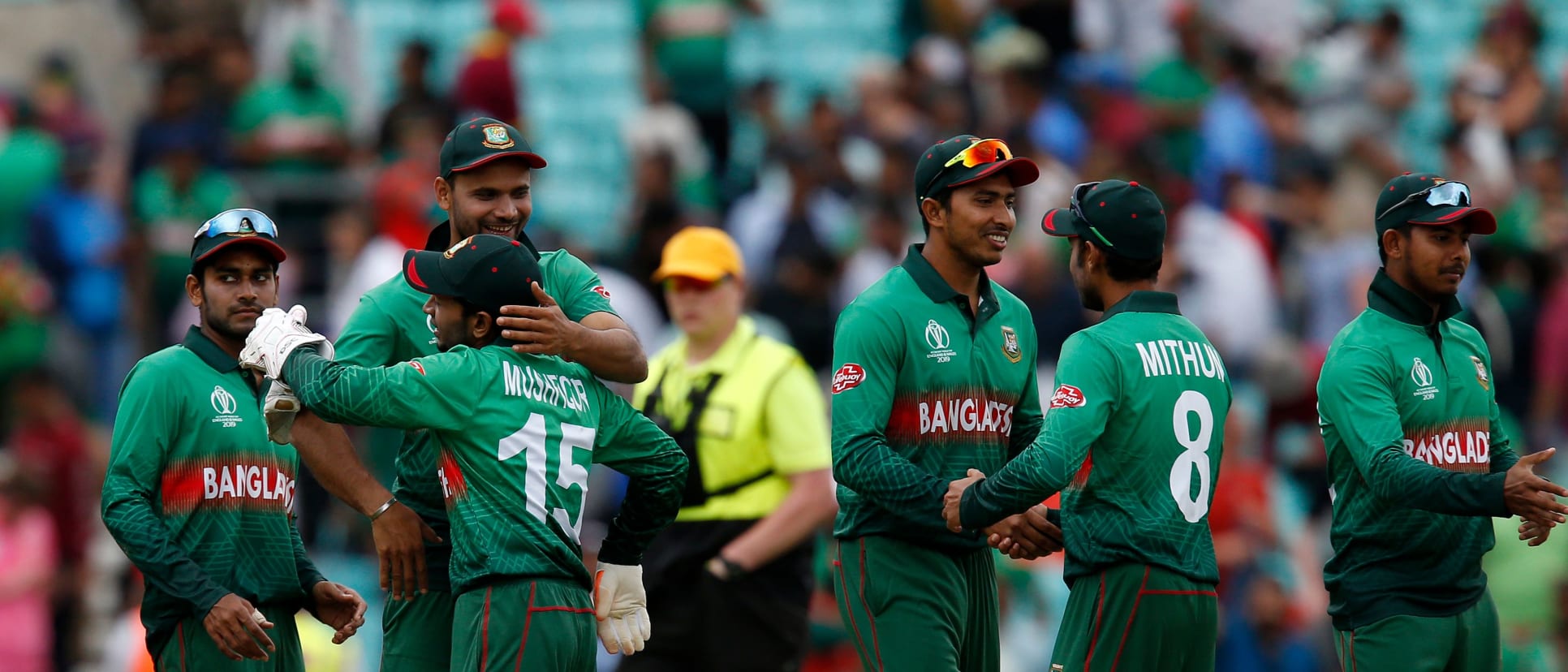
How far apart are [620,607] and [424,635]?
0.67 metres

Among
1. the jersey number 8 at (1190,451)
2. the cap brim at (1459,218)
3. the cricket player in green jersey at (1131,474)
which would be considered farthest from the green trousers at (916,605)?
the cap brim at (1459,218)

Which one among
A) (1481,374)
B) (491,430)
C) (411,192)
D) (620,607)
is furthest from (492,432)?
(411,192)

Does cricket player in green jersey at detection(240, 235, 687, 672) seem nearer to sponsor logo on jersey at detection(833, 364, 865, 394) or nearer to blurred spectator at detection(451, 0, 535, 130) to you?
sponsor logo on jersey at detection(833, 364, 865, 394)

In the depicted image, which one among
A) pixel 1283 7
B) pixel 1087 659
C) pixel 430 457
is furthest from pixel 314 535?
pixel 1283 7

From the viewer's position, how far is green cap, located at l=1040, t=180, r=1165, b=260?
682 cm

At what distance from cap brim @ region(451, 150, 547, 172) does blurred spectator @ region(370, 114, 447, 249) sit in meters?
6.46

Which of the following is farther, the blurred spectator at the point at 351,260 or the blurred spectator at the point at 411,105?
the blurred spectator at the point at 411,105

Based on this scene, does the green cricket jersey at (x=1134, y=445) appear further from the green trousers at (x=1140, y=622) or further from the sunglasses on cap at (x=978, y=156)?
the sunglasses on cap at (x=978, y=156)

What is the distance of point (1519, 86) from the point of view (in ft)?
55.0

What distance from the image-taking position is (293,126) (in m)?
15.6

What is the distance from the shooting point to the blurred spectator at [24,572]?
42.1 feet

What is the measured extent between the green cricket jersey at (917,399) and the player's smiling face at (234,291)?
6.63 ft

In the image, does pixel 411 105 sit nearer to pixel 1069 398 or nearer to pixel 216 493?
pixel 216 493

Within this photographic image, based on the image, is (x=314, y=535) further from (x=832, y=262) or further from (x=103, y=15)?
(x=103, y=15)
